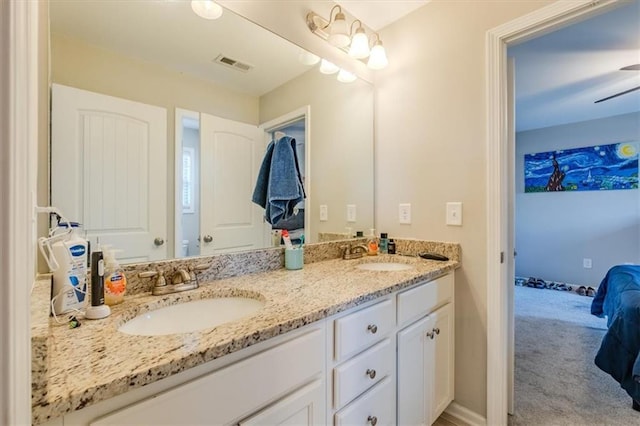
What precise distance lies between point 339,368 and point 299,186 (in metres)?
1.01

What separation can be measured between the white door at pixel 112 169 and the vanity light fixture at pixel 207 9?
0.45 meters

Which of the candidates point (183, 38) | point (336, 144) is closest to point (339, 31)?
point (336, 144)

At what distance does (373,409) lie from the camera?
111cm

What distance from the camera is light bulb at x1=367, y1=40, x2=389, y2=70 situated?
6.03 ft

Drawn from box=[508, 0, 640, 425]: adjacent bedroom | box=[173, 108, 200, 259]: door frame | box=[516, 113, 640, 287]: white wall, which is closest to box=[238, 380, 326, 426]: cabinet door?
box=[173, 108, 200, 259]: door frame

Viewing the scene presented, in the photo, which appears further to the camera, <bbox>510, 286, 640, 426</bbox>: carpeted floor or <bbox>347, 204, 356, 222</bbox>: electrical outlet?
<bbox>347, 204, 356, 222</bbox>: electrical outlet

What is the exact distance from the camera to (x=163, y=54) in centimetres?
121

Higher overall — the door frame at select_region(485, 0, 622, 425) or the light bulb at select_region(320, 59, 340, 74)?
the light bulb at select_region(320, 59, 340, 74)

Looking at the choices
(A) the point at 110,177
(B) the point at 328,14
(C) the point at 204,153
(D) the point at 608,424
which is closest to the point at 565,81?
(B) the point at 328,14

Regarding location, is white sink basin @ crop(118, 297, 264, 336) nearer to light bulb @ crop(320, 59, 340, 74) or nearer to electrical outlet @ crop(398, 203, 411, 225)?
electrical outlet @ crop(398, 203, 411, 225)

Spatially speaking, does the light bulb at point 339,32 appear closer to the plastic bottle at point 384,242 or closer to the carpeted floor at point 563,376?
the plastic bottle at point 384,242

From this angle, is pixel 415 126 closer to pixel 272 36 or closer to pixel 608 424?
pixel 272 36

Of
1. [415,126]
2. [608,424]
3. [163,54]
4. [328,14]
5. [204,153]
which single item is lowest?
[608,424]

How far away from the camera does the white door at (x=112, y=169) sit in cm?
98
